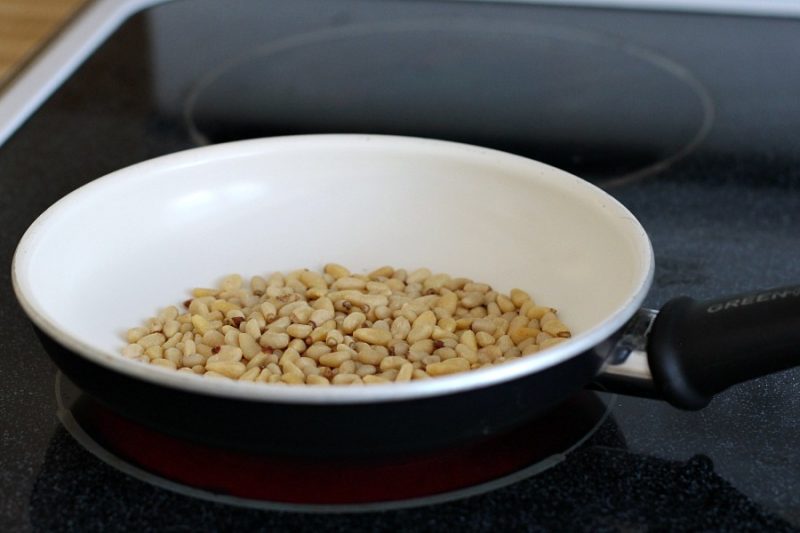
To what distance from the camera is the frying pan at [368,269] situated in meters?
0.50

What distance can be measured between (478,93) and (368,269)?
381mm

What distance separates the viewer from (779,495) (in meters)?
0.56

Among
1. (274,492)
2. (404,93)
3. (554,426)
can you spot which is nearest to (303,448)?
(274,492)

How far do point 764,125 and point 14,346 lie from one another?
0.68 meters

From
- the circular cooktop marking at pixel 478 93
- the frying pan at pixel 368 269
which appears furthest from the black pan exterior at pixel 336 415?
the circular cooktop marking at pixel 478 93

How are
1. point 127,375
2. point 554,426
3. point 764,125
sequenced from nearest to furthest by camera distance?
point 127,375 < point 554,426 < point 764,125

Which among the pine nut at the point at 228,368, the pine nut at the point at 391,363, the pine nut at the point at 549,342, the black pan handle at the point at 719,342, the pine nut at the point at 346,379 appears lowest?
the pine nut at the point at 391,363

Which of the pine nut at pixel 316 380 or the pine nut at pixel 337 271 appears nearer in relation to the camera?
the pine nut at pixel 316 380

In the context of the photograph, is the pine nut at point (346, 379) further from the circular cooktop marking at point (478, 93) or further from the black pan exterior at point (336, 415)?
the circular cooktop marking at point (478, 93)

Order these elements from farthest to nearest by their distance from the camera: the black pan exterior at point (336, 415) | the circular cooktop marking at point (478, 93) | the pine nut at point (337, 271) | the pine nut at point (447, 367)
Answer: the circular cooktop marking at point (478, 93) → the pine nut at point (337, 271) → the pine nut at point (447, 367) → the black pan exterior at point (336, 415)

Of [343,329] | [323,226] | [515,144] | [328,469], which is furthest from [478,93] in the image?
[328,469]

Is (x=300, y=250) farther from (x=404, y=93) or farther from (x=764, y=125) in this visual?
(x=764, y=125)

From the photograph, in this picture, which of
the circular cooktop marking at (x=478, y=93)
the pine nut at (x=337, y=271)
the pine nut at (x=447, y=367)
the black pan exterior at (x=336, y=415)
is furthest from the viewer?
the circular cooktop marking at (x=478, y=93)

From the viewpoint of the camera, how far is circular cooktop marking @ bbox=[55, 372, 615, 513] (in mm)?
552
